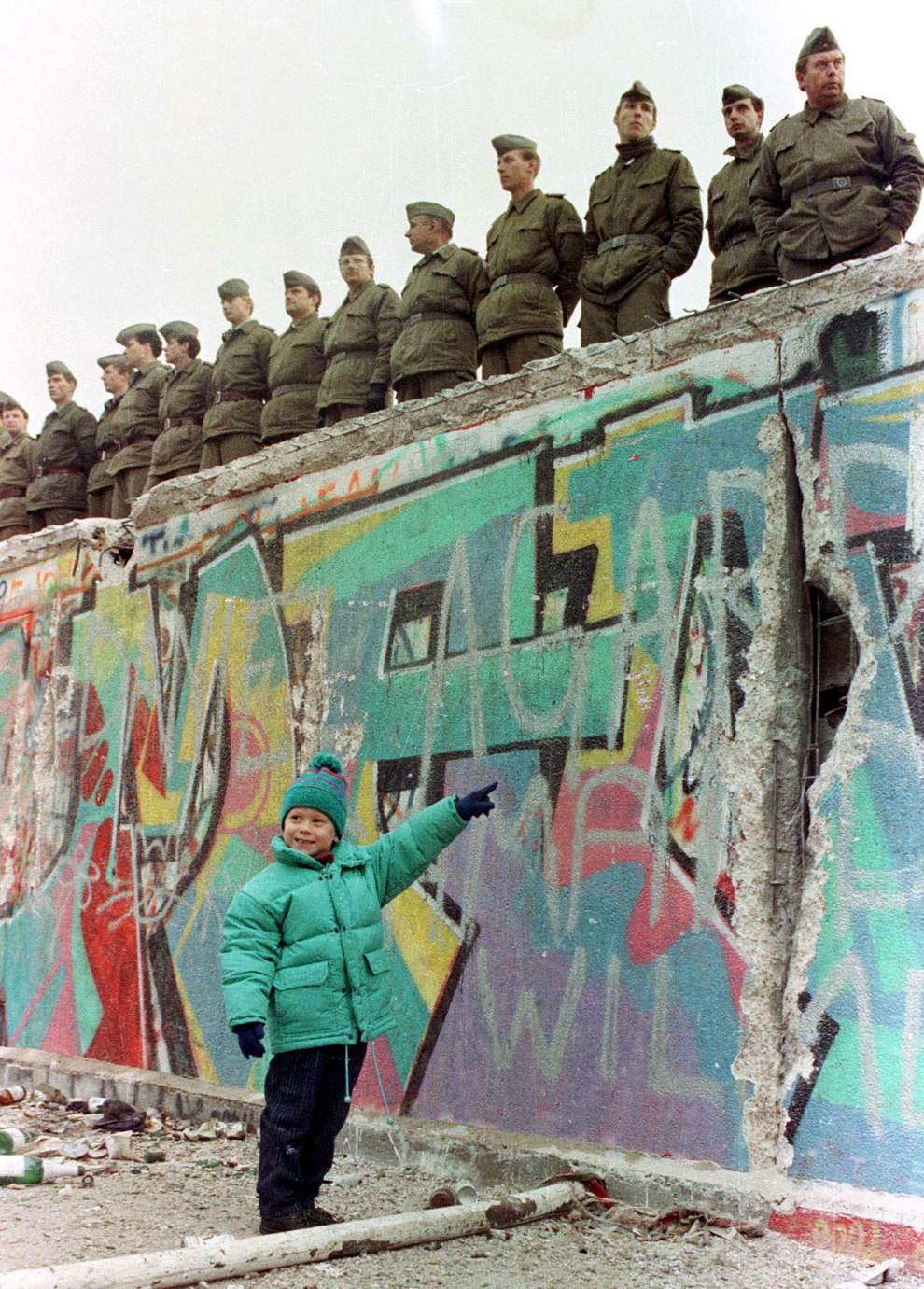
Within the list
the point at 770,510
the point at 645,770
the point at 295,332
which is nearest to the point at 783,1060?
the point at 645,770

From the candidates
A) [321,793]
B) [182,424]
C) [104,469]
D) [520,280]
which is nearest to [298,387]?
[182,424]

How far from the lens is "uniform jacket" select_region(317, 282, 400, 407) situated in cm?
691

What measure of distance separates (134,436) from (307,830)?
5.34 m

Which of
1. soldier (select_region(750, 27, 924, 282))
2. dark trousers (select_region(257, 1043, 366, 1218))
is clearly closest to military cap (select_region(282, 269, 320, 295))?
soldier (select_region(750, 27, 924, 282))

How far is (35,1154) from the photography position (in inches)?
193

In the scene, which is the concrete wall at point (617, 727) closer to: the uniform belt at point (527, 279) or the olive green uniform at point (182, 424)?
the uniform belt at point (527, 279)

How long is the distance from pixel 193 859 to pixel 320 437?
1921mm

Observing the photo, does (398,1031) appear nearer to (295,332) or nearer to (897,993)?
(897,993)

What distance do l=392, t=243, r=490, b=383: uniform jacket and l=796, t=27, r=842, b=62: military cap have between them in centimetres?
177

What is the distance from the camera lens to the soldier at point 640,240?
549cm

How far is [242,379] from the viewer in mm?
7824

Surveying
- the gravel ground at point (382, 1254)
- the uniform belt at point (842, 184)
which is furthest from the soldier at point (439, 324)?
the gravel ground at point (382, 1254)

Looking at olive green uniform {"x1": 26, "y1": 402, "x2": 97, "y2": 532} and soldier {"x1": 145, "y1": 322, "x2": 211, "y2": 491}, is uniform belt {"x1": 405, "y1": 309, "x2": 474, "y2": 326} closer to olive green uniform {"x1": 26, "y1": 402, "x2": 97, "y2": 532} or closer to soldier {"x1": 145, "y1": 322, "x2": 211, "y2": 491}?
soldier {"x1": 145, "y1": 322, "x2": 211, "y2": 491}

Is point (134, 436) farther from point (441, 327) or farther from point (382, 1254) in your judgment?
point (382, 1254)
